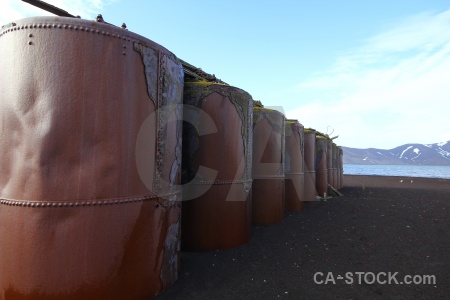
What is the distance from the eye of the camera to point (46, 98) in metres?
3.36

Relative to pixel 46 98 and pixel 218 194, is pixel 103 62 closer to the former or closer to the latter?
pixel 46 98

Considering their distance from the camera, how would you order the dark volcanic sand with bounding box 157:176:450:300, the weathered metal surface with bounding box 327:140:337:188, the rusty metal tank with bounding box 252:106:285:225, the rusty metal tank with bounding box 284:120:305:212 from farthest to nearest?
the weathered metal surface with bounding box 327:140:337:188 → the rusty metal tank with bounding box 284:120:305:212 → the rusty metal tank with bounding box 252:106:285:225 → the dark volcanic sand with bounding box 157:176:450:300

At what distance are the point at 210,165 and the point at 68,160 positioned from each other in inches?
122

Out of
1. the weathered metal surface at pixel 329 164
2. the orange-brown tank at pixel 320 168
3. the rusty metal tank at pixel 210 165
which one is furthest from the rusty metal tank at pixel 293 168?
the weathered metal surface at pixel 329 164

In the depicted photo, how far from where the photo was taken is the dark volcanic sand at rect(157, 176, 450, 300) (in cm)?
456

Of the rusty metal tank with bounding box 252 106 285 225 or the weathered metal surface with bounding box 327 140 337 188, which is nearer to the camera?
the rusty metal tank with bounding box 252 106 285 225

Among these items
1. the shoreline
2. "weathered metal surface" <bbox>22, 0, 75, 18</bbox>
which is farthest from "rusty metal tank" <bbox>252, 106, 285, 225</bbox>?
the shoreline

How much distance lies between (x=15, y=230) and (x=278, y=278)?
4009 millimetres

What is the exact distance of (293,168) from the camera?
37.0 feet

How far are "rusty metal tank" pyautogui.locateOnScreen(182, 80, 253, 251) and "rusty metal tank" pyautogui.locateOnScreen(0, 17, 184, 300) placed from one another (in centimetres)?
230

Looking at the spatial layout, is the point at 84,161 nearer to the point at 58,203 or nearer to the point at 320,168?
the point at 58,203

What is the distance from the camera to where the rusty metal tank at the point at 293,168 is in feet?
36.8

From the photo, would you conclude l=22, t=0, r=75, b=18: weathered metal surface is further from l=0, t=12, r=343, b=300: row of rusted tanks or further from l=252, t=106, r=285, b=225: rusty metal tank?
l=252, t=106, r=285, b=225: rusty metal tank

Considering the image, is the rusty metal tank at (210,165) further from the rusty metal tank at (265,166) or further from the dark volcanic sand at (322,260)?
the rusty metal tank at (265,166)
